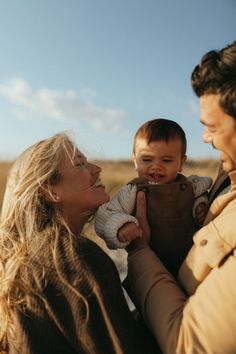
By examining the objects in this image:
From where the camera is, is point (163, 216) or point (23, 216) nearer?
point (23, 216)

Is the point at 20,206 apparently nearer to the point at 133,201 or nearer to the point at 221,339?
the point at 133,201

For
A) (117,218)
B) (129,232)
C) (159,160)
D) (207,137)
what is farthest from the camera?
(159,160)

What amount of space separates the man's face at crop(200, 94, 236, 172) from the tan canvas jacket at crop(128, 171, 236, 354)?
3.9 inches

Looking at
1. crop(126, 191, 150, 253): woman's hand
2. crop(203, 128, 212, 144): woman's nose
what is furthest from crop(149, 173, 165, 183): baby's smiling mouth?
crop(203, 128, 212, 144): woman's nose

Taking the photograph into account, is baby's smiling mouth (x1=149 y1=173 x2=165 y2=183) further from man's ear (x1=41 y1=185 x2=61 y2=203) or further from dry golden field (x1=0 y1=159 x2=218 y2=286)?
man's ear (x1=41 y1=185 x2=61 y2=203)

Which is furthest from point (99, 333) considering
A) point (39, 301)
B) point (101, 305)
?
point (39, 301)

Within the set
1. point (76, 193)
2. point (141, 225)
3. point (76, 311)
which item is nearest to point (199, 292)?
point (76, 311)

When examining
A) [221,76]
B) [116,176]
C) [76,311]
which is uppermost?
[116,176]

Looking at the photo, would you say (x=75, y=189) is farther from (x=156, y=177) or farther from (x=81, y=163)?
(x=156, y=177)

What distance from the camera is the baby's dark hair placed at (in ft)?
9.52

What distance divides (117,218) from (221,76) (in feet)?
3.04

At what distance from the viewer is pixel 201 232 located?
2090 mm

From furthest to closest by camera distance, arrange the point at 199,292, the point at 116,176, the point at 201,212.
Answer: the point at 116,176
the point at 201,212
the point at 199,292

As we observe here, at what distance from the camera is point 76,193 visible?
258 cm
